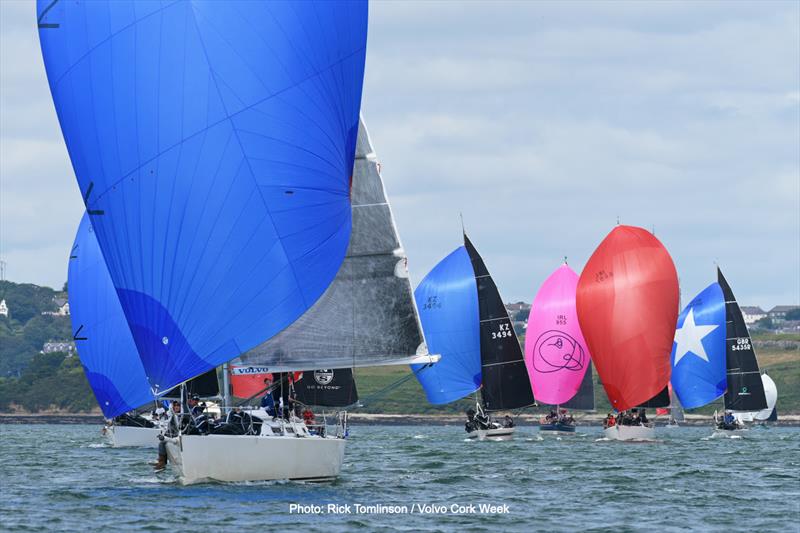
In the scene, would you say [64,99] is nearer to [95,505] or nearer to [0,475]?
[95,505]

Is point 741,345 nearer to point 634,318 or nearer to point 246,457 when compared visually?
point 634,318

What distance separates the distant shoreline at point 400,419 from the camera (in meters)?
144

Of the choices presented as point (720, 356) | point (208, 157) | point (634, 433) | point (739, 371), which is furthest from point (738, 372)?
point (208, 157)

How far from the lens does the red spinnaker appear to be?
67.3m

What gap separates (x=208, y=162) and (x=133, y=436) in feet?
127

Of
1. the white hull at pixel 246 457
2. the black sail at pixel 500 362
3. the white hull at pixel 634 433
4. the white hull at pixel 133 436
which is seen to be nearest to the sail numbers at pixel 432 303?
the black sail at pixel 500 362

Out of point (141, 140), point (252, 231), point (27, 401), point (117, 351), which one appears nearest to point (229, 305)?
point (252, 231)

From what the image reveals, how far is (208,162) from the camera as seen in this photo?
3312 centimetres

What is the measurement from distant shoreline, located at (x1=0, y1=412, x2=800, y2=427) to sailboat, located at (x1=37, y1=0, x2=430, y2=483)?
351 ft

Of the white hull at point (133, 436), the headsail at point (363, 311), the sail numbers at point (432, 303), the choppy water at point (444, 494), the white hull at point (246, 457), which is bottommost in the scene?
the choppy water at point (444, 494)

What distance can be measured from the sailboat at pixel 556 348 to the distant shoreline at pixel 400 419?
5662 cm

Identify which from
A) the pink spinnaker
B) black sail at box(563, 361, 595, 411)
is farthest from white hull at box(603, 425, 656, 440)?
black sail at box(563, 361, 595, 411)

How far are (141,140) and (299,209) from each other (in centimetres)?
382

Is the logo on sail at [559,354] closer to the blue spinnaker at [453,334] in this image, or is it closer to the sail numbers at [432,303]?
the blue spinnaker at [453,334]
